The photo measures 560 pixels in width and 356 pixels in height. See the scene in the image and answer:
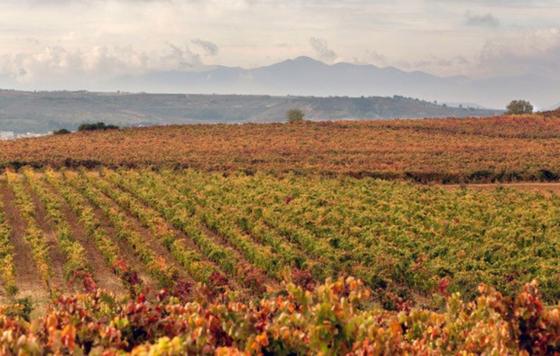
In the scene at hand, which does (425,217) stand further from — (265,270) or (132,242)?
(132,242)

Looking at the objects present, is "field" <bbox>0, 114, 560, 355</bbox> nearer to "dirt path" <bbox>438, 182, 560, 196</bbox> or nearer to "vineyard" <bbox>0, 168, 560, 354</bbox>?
"vineyard" <bbox>0, 168, 560, 354</bbox>

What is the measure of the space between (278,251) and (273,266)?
2.07 meters

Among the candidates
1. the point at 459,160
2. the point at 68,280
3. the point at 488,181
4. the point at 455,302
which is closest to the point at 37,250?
the point at 68,280

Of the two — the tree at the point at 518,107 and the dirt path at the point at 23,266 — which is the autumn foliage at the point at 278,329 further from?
the tree at the point at 518,107

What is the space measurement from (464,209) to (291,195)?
33.1ft

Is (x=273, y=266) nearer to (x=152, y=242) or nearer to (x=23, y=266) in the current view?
(x=152, y=242)

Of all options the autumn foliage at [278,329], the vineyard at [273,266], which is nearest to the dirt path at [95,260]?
the vineyard at [273,266]

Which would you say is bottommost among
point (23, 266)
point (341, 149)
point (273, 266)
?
point (23, 266)

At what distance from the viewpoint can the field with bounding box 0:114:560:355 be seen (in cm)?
814

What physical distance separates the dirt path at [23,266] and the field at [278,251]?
12 cm

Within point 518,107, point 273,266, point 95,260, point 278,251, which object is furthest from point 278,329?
point 518,107

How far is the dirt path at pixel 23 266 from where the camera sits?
82.0 feet

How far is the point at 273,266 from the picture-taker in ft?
87.9

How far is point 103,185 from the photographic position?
4600 centimetres
